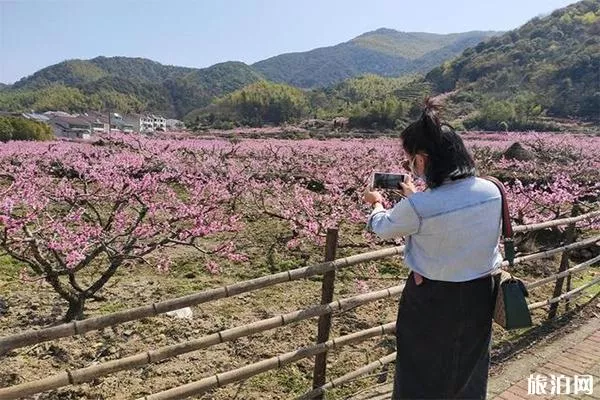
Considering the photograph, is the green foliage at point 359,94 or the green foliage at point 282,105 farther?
the green foliage at point 359,94

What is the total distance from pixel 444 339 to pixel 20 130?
106 ft

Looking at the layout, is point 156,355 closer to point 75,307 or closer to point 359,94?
point 75,307

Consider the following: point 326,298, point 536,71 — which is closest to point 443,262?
point 326,298

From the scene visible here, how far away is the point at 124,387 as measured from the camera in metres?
4.00

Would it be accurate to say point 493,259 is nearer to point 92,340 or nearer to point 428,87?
point 92,340

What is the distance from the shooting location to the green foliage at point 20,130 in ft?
92.8

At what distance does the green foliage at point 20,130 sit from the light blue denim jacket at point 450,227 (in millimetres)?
30778

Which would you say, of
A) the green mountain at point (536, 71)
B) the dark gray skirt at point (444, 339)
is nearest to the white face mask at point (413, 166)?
the dark gray skirt at point (444, 339)

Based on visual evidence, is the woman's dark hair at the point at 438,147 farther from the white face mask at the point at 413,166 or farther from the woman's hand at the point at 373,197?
the woman's hand at the point at 373,197

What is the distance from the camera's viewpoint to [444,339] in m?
2.36

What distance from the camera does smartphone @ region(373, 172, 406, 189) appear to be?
2484mm

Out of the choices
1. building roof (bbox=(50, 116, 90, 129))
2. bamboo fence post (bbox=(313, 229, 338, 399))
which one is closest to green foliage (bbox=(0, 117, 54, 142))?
bamboo fence post (bbox=(313, 229, 338, 399))

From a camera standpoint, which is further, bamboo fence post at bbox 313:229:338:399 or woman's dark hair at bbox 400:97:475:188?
bamboo fence post at bbox 313:229:338:399

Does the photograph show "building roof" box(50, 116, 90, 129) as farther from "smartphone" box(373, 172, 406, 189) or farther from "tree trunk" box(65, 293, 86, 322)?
"smartphone" box(373, 172, 406, 189)
